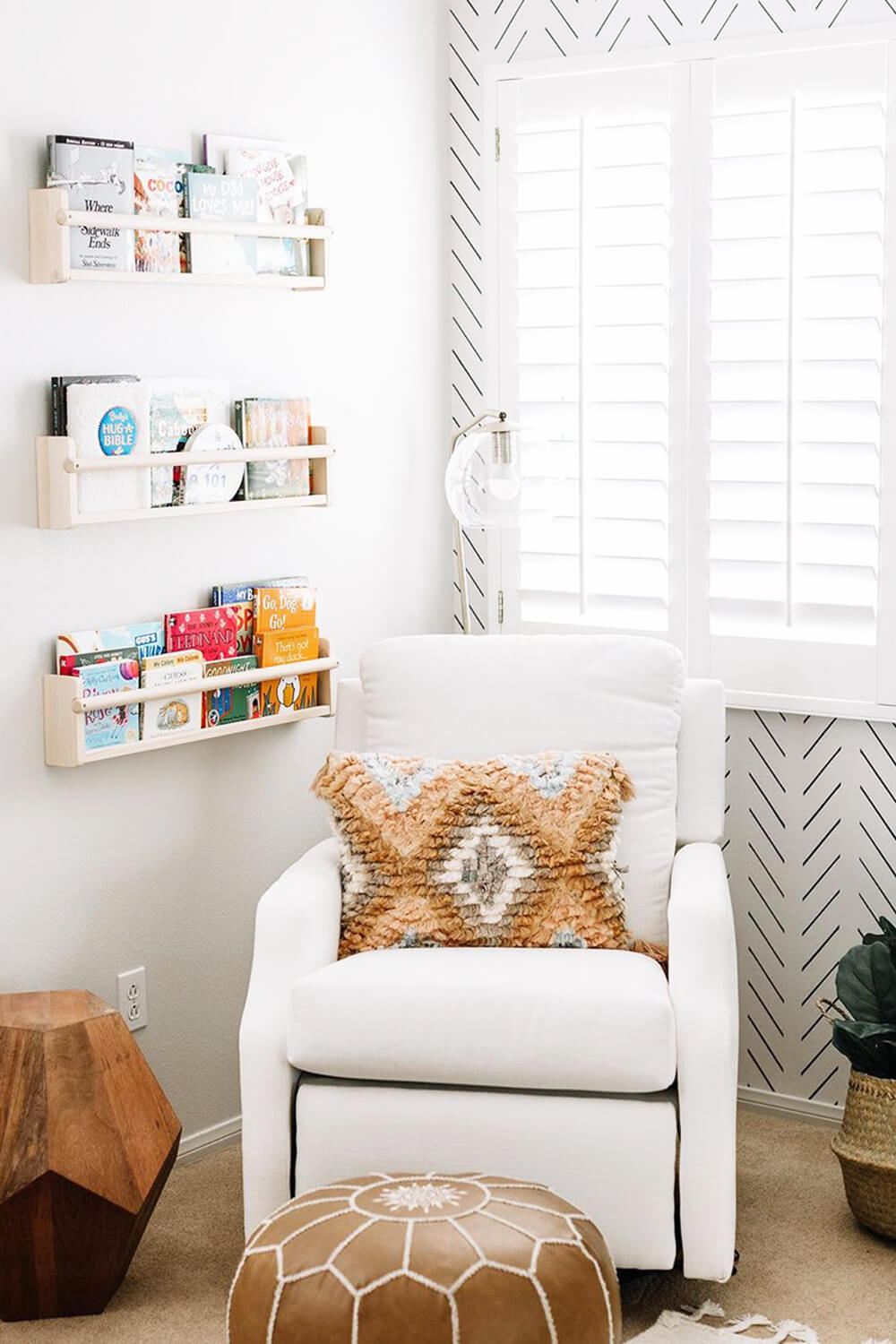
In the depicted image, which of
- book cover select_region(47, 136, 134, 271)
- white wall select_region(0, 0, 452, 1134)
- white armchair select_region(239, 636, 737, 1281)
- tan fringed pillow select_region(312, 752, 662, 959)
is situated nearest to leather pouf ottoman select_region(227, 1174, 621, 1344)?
white armchair select_region(239, 636, 737, 1281)

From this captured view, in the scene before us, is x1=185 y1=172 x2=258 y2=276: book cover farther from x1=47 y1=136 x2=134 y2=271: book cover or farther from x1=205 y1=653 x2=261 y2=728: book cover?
x1=205 y1=653 x2=261 y2=728: book cover

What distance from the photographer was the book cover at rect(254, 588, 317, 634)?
3107 millimetres

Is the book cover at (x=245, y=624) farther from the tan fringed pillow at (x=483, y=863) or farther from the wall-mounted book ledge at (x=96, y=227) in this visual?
the wall-mounted book ledge at (x=96, y=227)

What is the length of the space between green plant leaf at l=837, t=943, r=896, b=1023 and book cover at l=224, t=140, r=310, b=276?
1.63m

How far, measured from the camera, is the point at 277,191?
3.07 m

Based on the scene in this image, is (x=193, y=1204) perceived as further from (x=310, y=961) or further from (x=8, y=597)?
(x=8, y=597)

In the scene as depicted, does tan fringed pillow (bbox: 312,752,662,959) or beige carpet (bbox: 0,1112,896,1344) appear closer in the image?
beige carpet (bbox: 0,1112,896,1344)

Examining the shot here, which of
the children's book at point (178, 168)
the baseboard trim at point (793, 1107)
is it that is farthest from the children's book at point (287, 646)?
the baseboard trim at point (793, 1107)

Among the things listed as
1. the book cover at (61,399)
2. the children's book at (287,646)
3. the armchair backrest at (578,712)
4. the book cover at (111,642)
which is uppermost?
the book cover at (61,399)

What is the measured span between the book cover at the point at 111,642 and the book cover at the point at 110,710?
0.08ft

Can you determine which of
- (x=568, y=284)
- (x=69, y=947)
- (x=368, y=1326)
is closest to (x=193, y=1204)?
(x=69, y=947)

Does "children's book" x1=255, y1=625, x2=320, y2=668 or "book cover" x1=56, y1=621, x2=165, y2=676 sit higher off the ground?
"book cover" x1=56, y1=621, x2=165, y2=676

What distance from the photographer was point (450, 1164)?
244cm

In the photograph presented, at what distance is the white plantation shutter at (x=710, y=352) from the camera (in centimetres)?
303
